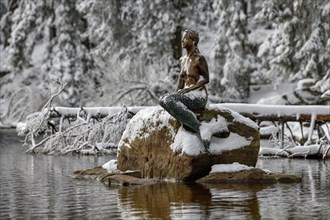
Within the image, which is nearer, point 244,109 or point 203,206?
point 203,206

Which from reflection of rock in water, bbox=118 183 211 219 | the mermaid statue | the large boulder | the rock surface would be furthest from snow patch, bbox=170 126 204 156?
reflection of rock in water, bbox=118 183 211 219

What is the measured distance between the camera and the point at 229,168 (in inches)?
520

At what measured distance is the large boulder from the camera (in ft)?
42.5

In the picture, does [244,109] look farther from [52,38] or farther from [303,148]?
[52,38]

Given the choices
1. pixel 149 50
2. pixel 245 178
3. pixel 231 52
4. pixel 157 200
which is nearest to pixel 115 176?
pixel 245 178

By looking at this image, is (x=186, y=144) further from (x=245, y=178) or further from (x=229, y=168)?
(x=245, y=178)

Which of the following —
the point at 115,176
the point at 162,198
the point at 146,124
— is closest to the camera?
the point at 162,198

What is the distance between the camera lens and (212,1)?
41.4 m

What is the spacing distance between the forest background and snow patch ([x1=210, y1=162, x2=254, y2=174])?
14.3 m

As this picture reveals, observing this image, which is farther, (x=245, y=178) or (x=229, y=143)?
(x=229, y=143)

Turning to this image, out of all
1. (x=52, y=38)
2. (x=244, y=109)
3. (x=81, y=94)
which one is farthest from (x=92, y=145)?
(x=52, y=38)

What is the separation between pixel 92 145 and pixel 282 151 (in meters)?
5.78

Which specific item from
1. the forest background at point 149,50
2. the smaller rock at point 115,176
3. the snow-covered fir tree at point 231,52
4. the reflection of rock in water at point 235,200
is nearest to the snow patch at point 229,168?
the reflection of rock in water at point 235,200

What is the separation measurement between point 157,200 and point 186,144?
2.75 m
